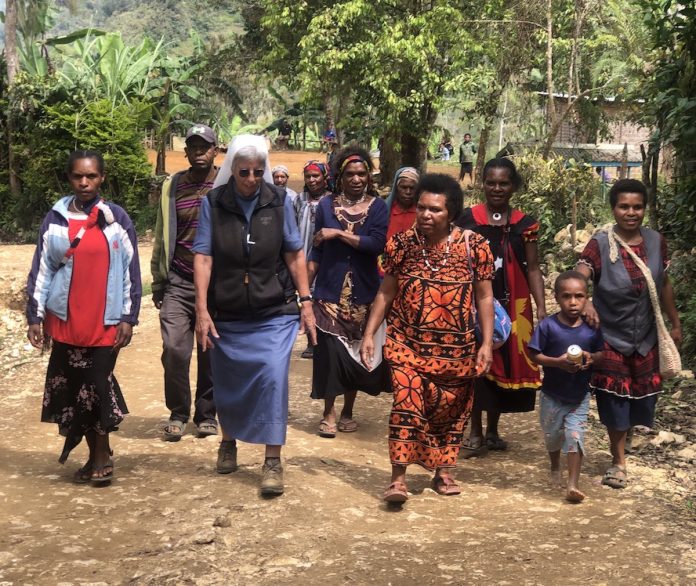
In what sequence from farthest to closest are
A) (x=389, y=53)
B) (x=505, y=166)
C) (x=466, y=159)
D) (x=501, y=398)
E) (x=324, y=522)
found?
(x=466, y=159), (x=389, y=53), (x=501, y=398), (x=505, y=166), (x=324, y=522)

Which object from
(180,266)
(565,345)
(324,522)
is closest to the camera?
(324,522)

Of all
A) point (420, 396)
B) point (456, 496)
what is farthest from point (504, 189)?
point (456, 496)

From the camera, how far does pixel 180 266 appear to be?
604 cm

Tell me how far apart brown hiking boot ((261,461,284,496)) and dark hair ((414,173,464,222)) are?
5.32 ft

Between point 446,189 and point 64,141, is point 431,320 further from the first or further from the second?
point 64,141

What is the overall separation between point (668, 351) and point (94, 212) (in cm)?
315

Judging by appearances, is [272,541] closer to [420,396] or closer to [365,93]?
[420,396]

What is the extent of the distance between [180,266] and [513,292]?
2149mm

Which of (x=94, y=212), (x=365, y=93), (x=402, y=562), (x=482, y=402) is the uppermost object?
(x=365, y=93)

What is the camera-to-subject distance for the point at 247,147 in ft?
16.1

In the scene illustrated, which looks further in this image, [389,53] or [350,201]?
[389,53]

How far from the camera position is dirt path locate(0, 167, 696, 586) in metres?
3.95

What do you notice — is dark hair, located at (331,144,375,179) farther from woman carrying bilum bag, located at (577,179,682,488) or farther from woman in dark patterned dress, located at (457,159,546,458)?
woman carrying bilum bag, located at (577,179,682,488)

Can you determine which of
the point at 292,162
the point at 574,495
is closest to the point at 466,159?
the point at 292,162
